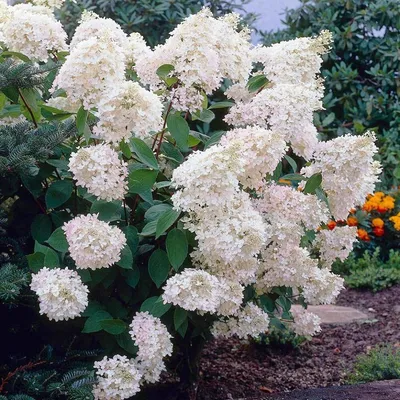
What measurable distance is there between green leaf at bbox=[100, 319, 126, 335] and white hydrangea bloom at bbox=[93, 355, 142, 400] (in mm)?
77

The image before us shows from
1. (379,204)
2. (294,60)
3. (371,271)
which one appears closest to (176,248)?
(294,60)

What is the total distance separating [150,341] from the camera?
2256 mm

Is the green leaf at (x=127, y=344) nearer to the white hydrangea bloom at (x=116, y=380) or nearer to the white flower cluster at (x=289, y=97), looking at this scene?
the white hydrangea bloom at (x=116, y=380)

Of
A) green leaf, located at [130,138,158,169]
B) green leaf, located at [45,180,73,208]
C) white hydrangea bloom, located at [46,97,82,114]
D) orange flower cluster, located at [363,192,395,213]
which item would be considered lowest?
orange flower cluster, located at [363,192,395,213]

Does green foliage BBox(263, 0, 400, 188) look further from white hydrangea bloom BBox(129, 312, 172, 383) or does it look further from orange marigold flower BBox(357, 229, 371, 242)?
white hydrangea bloom BBox(129, 312, 172, 383)

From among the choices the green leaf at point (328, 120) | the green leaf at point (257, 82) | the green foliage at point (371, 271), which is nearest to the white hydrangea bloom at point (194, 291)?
the green leaf at point (257, 82)

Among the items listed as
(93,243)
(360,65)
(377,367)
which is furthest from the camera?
(360,65)

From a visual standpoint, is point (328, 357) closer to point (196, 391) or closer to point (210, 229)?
point (196, 391)

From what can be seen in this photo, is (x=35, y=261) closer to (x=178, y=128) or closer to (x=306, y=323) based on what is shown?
(x=178, y=128)

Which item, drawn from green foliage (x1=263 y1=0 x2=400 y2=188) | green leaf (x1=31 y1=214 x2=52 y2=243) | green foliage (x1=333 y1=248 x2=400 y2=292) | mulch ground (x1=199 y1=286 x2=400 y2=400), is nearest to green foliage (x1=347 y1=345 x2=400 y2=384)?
mulch ground (x1=199 y1=286 x2=400 y2=400)

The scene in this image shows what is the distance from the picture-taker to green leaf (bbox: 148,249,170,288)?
7.77 feet

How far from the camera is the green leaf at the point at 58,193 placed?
2490 millimetres

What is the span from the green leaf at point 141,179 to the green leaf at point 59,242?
0.88 feet

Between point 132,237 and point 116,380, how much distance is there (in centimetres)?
45
